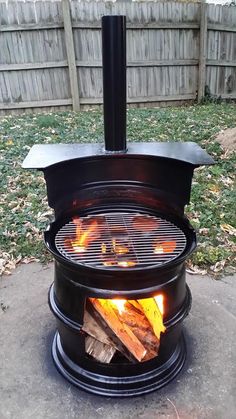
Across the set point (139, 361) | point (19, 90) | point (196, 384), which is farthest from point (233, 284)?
point (19, 90)

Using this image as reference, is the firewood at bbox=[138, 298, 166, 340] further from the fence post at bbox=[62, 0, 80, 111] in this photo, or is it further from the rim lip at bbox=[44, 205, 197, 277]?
the fence post at bbox=[62, 0, 80, 111]

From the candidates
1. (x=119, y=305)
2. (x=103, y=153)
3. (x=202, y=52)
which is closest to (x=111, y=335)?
(x=119, y=305)

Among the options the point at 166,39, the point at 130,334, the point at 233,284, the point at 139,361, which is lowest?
the point at 233,284

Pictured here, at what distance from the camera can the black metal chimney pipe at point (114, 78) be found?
2031mm

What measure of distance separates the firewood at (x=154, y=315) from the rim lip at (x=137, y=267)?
0.36 m

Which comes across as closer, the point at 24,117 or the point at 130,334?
the point at 130,334

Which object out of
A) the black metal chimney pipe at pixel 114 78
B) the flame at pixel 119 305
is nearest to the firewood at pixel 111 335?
the flame at pixel 119 305

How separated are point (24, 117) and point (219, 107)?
4.40 metres

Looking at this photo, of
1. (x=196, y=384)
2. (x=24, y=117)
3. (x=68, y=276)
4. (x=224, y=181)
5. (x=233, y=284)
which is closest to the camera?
(x=68, y=276)

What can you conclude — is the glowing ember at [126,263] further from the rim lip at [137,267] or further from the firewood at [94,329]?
the firewood at [94,329]

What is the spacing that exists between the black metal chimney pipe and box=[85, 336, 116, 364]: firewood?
3.81ft

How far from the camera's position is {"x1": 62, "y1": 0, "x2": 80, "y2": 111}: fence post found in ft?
24.5

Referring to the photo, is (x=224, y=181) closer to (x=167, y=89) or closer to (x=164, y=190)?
(x=164, y=190)

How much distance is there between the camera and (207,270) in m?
3.23
